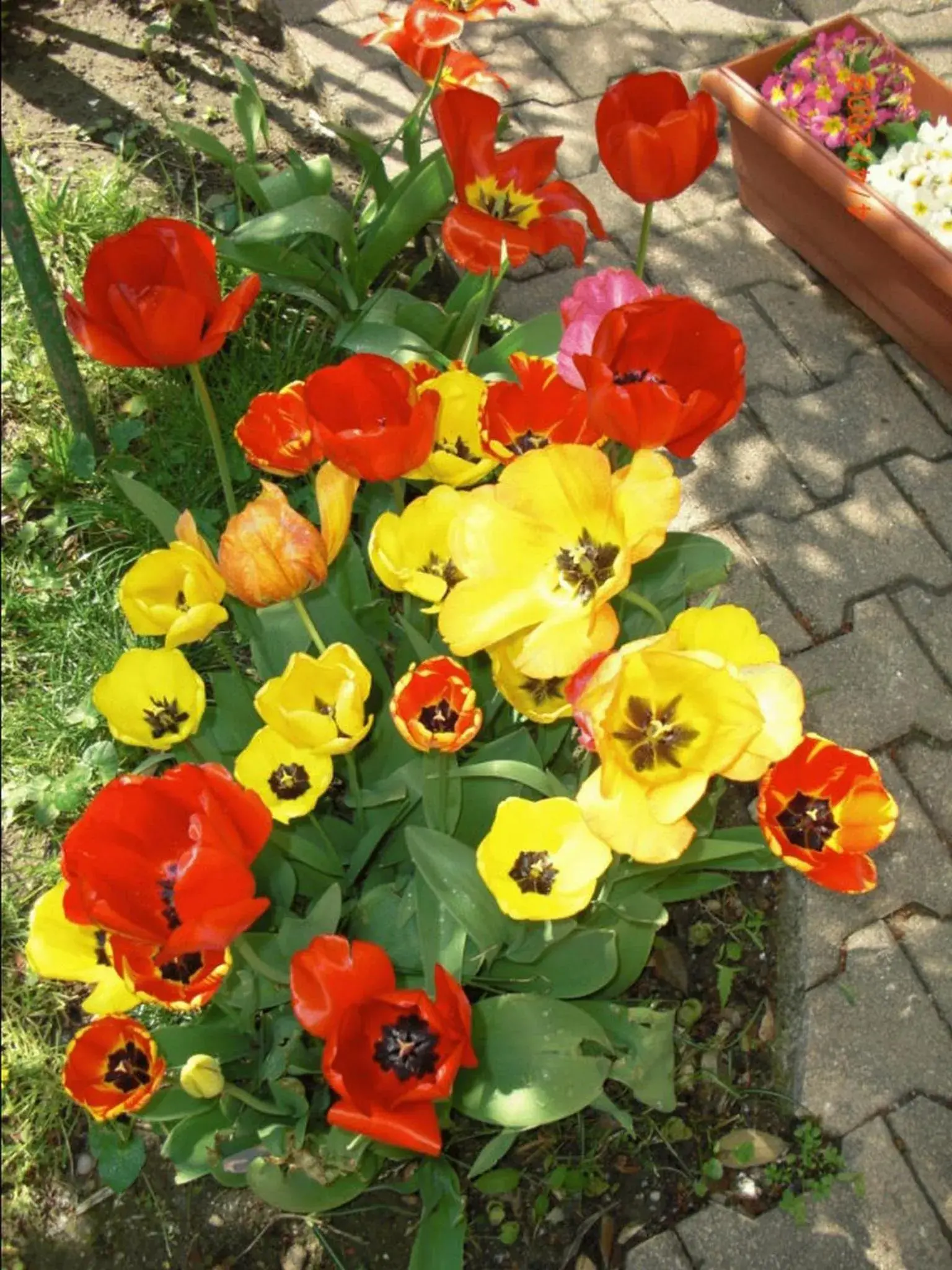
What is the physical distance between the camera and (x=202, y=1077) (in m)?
1.46

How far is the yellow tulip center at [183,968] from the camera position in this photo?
140 cm

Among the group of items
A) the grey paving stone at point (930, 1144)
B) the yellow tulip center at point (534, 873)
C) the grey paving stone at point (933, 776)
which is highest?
the yellow tulip center at point (534, 873)

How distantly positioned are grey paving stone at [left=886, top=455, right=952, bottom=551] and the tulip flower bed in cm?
90

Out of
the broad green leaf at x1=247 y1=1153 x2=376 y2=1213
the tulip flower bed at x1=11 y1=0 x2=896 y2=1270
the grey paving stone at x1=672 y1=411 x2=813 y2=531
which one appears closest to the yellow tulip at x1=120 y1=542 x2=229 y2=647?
the tulip flower bed at x1=11 y1=0 x2=896 y2=1270

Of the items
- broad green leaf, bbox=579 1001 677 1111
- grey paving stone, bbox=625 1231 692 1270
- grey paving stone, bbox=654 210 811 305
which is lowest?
grey paving stone, bbox=625 1231 692 1270

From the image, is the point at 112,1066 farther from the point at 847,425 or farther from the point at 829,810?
the point at 847,425

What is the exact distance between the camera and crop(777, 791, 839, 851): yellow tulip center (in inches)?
53.6

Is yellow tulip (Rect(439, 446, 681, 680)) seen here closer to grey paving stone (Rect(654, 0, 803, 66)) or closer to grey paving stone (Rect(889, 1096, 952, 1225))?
grey paving stone (Rect(889, 1096, 952, 1225))

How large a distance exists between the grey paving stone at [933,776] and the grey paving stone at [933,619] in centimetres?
17

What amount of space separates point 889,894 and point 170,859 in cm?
137

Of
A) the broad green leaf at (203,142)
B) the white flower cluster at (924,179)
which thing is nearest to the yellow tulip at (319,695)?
the broad green leaf at (203,142)

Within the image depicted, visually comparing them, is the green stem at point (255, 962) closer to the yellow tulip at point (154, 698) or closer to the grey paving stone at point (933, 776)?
the yellow tulip at point (154, 698)

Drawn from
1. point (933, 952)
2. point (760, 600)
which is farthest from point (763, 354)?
point (933, 952)

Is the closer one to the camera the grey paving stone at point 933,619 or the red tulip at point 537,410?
the red tulip at point 537,410
